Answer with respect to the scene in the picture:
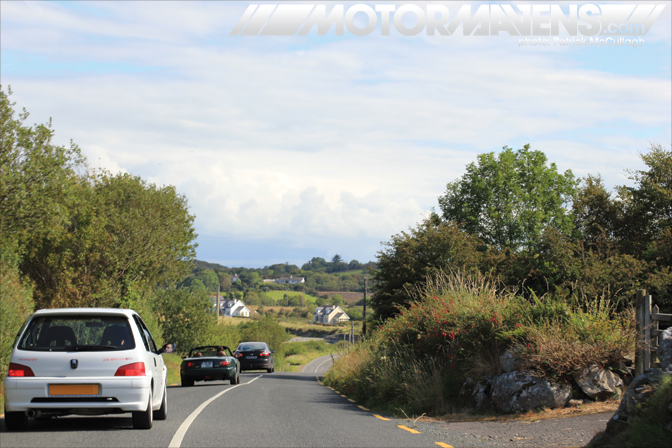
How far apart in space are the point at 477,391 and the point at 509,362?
2.91 feet

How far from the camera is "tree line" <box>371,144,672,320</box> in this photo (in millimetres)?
32469

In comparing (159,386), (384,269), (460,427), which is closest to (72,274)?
(384,269)

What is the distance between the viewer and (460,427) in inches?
421

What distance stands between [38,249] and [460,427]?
81.9 feet

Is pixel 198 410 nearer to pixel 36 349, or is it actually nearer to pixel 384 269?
pixel 36 349

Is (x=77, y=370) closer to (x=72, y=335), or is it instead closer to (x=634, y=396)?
(x=72, y=335)

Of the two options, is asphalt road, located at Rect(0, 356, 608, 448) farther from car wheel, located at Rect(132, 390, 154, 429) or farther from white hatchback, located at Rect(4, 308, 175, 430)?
white hatchback, located at Rect(4, 308, 175, 430)

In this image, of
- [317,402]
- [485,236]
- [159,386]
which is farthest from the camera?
[485,236]

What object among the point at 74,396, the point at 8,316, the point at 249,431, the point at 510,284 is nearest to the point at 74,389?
the point at 74,396

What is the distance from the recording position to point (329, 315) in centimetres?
17562

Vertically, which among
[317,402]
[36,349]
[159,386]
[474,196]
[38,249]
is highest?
[474,196]

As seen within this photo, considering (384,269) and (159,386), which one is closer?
(159,386)

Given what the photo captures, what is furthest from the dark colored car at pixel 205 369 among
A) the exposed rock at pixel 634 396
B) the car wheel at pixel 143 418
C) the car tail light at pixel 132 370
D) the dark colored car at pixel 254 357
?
the exposed rock at pixel 634 396

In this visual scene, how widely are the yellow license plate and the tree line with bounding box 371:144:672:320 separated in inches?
636
